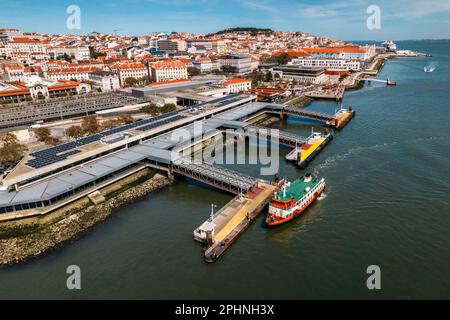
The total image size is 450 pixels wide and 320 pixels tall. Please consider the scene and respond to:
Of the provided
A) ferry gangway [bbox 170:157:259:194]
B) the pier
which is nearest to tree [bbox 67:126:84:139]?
the pier

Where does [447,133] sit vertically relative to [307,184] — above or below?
above

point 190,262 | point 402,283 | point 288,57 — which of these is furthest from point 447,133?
point 288,57

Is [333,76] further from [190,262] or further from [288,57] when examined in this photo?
[190,262]

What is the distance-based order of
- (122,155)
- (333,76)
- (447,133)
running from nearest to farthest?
(122,155) → (447,133) → (333,76)

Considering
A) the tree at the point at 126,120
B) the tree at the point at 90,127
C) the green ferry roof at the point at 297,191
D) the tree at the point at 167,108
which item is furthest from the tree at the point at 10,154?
the green ferry roof at the point at 297,191

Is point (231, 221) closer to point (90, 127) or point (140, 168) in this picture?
point (140, 168)

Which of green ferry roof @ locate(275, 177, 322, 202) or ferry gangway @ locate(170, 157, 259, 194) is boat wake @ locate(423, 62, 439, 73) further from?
ferry gangway @ locate(170, 157, 259, 194)
